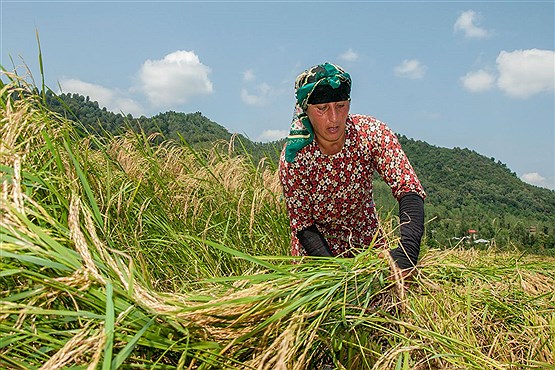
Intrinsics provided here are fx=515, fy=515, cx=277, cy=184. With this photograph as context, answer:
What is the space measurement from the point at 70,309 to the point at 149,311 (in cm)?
22

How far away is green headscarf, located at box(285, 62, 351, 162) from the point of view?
2.10m

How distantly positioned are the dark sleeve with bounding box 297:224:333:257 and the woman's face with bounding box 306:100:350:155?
1.48ft

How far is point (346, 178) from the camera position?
231cm

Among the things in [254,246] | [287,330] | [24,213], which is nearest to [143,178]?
[254,246]

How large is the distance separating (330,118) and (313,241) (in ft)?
1.89

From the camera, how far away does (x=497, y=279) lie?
7.04 ft

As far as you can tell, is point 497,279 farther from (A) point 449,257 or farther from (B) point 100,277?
(B) point 100,277

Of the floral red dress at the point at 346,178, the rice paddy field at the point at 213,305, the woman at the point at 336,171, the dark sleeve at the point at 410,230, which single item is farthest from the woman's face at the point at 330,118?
the rice paddy field at the point at 213,305

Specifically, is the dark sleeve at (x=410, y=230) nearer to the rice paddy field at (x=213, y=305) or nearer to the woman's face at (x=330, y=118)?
the rice paddy field at (x=213, y=305)

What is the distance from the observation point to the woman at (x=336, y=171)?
2.09m

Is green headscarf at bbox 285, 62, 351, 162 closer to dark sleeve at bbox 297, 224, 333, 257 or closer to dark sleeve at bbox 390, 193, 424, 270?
dark sleeve at bbox 297, 224, 333, 257

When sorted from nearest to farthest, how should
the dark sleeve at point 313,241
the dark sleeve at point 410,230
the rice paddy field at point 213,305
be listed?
1. the rice paddy field at point 213,305
2. the dark sleeve at point 410,230
3. the dark sleeve at point 313,241

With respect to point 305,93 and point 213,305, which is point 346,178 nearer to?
point 305,93

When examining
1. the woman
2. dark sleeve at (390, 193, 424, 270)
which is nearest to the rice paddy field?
dark sleeve at (390, 193, 424, 270)
